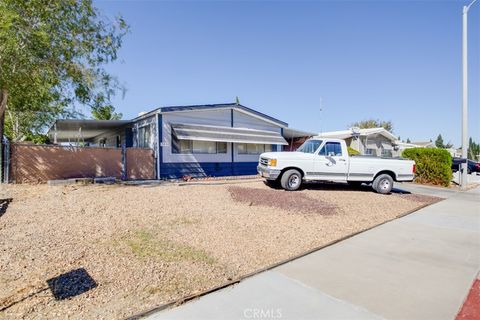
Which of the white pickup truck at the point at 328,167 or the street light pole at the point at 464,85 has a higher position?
the street light pole at the point at 464,85

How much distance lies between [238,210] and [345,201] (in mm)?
3773

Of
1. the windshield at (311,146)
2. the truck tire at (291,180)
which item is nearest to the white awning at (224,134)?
the windshield at (311,146)

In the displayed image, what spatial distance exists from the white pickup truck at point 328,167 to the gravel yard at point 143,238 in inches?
53.8

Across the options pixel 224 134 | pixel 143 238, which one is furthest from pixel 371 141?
pixel 143 238

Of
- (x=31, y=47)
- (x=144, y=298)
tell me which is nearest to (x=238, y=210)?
(x=144, y=298)

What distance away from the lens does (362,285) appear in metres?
3.56

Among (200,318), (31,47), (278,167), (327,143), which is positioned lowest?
(200,318)

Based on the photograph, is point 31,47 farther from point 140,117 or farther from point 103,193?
point 140,117

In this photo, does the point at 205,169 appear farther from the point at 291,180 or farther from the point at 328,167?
the point at 328,167

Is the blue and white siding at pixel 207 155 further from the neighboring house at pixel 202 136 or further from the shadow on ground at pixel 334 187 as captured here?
the shadow on ground at pixel 334 187

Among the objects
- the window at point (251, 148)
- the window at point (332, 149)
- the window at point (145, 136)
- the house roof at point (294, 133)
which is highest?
the house roof at point (294, 133)

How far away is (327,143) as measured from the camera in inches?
422

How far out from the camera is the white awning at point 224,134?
14.2m

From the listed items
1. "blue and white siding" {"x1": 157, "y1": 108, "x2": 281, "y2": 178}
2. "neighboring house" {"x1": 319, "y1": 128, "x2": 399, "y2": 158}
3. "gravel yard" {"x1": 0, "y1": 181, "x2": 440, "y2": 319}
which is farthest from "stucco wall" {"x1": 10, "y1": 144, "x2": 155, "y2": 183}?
"neighboring house" {"x1": 319, "y1": 128, "x2": 399, "y2": 158}
